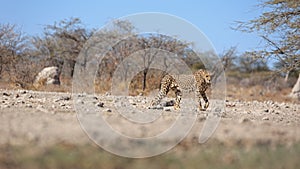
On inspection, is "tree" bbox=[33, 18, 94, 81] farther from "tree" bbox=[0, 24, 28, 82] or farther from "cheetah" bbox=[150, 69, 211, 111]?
"cheetah" bbox=[150, 69, 211, 111]

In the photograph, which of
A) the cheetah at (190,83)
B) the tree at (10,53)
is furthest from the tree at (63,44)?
the cheetah at (190,83)

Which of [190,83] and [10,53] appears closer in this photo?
[190,83]

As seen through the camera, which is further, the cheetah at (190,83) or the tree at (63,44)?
the tree at (63,44)

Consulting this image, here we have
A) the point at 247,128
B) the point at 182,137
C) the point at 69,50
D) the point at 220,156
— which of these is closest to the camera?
the point at 220,156

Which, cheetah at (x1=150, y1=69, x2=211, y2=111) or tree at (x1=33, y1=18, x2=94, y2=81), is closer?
cheetah at (x1=150, y1=69, x2=211, y2=111)

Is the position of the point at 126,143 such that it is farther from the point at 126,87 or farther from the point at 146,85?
the point at 146,85

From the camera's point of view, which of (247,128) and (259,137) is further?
(247,128)

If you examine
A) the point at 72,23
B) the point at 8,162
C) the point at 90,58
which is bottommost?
the point at 8,162

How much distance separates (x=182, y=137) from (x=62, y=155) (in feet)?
5.22

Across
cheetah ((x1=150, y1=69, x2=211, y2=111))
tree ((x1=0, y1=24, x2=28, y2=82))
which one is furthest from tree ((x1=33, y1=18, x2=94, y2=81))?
cheetah ((x1=150, y1=69, x2=211, y2=111))

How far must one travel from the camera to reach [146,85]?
A: 1989cm

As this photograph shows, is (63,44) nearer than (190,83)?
No

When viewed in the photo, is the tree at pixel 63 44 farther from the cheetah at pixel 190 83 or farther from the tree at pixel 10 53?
the cheetah at pixel 190 83

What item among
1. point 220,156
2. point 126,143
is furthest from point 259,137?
point 126,143
